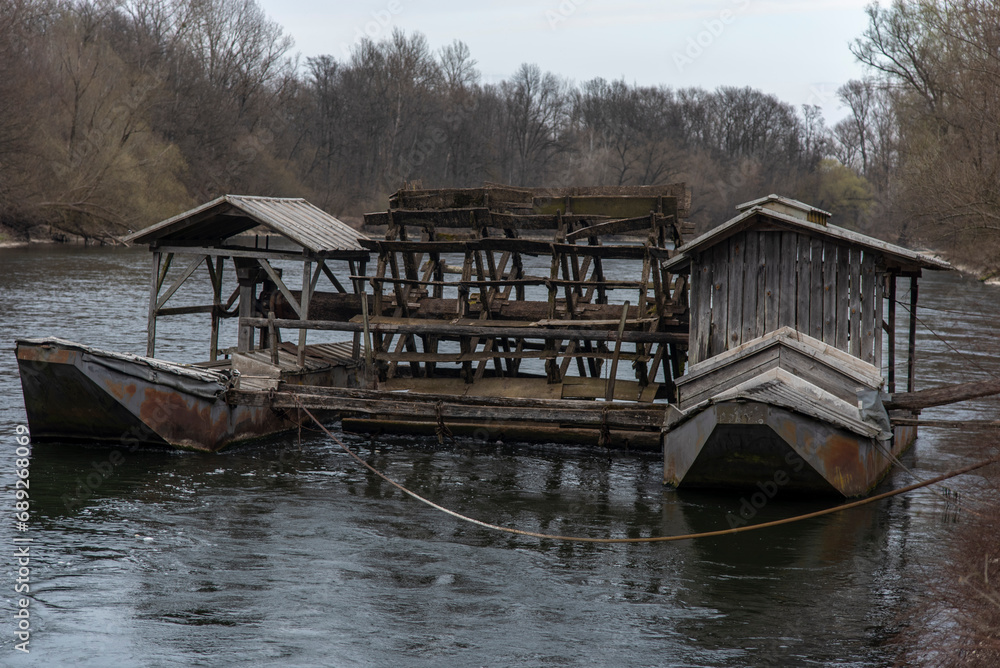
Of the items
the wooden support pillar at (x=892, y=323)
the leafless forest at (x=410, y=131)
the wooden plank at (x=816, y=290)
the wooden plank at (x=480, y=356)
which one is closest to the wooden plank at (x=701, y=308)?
the wooden plank at (x=816, y=290)

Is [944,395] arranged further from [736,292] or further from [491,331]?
[491,331]

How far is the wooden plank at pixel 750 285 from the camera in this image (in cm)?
1311

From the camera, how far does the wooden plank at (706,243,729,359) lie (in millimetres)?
13336

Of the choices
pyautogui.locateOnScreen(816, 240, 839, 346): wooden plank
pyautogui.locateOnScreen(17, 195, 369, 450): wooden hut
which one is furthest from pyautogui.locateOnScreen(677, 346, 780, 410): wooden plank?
pyautogui.locateOnScreen(17, 195, 369, 450): wooden hut

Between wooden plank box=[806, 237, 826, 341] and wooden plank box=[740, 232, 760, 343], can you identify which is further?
wooden plank box=[740, 232, 760, 343]

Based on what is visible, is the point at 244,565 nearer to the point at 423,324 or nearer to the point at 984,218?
the point at 423,324

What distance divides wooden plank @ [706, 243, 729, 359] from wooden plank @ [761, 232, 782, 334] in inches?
21.6

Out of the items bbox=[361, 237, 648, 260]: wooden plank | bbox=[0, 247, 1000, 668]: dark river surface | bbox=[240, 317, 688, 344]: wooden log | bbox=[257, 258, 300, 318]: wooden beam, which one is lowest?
bbox=[0, 247, 1000, 668]: dark river surface

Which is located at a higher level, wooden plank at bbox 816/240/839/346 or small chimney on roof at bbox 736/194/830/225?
small chimney on roof at bbox 736/194/830/225

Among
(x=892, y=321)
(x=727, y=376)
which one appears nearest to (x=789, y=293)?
(x=727, y=376)

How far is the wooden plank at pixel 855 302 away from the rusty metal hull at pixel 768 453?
1.32 metres

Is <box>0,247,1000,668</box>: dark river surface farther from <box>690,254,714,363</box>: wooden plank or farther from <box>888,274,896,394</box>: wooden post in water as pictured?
<box>690,254,714,363</box>: wooden plank

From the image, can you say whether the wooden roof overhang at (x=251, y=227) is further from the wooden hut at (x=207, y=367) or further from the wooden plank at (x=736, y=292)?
the wooden plank at (x=736, y=292)

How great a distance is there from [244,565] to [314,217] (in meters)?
9.27
